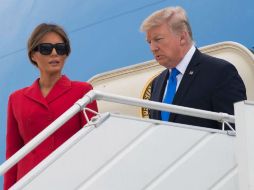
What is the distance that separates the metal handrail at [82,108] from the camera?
171cm

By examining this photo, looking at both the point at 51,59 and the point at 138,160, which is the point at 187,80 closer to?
the point at 51,59

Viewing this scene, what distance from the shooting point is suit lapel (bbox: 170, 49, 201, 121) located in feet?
7.89

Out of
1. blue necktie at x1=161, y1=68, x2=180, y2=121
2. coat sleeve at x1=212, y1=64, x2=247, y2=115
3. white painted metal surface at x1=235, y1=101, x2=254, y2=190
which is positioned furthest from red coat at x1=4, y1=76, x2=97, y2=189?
white painted metal surface at x1=235, y1=101, x2=254, y2=190

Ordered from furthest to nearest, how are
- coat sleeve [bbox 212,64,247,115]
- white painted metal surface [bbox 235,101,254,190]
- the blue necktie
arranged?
the blue necktie → coat sleeve [bbox 212,64,247,115] → white painted metal surface [bbox 235,101,254,190]

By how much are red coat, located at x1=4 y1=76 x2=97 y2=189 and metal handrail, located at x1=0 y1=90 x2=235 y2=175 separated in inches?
20.1

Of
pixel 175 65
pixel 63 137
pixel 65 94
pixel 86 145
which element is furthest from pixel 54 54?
pixel 86 145

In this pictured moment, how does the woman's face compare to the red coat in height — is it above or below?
above

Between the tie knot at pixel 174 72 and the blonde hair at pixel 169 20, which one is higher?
the blonde hair at pixel 169 20

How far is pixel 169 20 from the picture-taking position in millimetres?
2525

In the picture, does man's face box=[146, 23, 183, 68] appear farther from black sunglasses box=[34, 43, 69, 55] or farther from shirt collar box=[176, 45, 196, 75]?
black sunglasses box=[34, 43, 69, 55]

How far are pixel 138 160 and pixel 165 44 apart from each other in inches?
32.9

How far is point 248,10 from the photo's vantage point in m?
3.43

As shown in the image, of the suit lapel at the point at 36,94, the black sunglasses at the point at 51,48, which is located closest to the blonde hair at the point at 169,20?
the black sunglasses at the point at 51,48

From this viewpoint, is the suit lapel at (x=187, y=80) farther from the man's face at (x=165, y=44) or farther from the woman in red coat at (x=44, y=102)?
the woman in red coat at (x=44, y=102)
